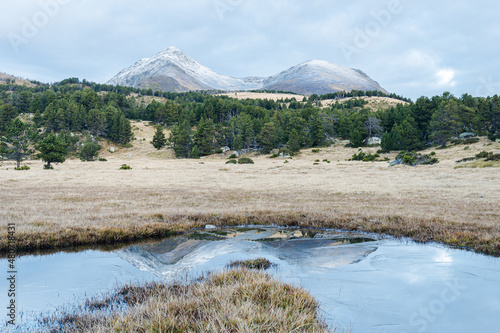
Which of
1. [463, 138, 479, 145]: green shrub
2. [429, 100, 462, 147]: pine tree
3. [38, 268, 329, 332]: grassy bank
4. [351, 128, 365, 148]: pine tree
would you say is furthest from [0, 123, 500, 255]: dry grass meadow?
[351, 128, 365, 148]: pine tree

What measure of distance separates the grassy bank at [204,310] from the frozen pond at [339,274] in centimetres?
63

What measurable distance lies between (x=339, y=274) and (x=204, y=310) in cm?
405

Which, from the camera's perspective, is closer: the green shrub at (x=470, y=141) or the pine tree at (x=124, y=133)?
the green shrub at (x=470, y=141)

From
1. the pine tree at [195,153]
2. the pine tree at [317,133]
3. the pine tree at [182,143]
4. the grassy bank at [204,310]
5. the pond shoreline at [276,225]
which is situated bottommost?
the pond shoreline at [276,225]

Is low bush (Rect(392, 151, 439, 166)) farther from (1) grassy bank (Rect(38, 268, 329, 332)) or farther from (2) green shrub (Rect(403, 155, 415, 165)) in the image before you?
(1) grassy bank (Rect(38, 268, 329, 332))

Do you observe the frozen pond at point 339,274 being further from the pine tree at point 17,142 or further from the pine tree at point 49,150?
the pine tree at point 17,142

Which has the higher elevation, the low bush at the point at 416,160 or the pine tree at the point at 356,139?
the pine tree at the point at 356,139

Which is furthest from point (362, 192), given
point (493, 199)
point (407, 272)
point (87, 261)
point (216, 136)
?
point (216, 136)

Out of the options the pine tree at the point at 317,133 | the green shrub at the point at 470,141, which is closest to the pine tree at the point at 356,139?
the pine tree at the point at 317,133

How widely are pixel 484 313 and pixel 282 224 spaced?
8.64 m

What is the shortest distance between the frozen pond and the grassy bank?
0.63 meters


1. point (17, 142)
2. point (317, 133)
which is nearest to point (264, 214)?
point (17, 142)

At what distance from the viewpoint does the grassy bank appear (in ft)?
12.9

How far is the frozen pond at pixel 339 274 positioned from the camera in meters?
5.06
